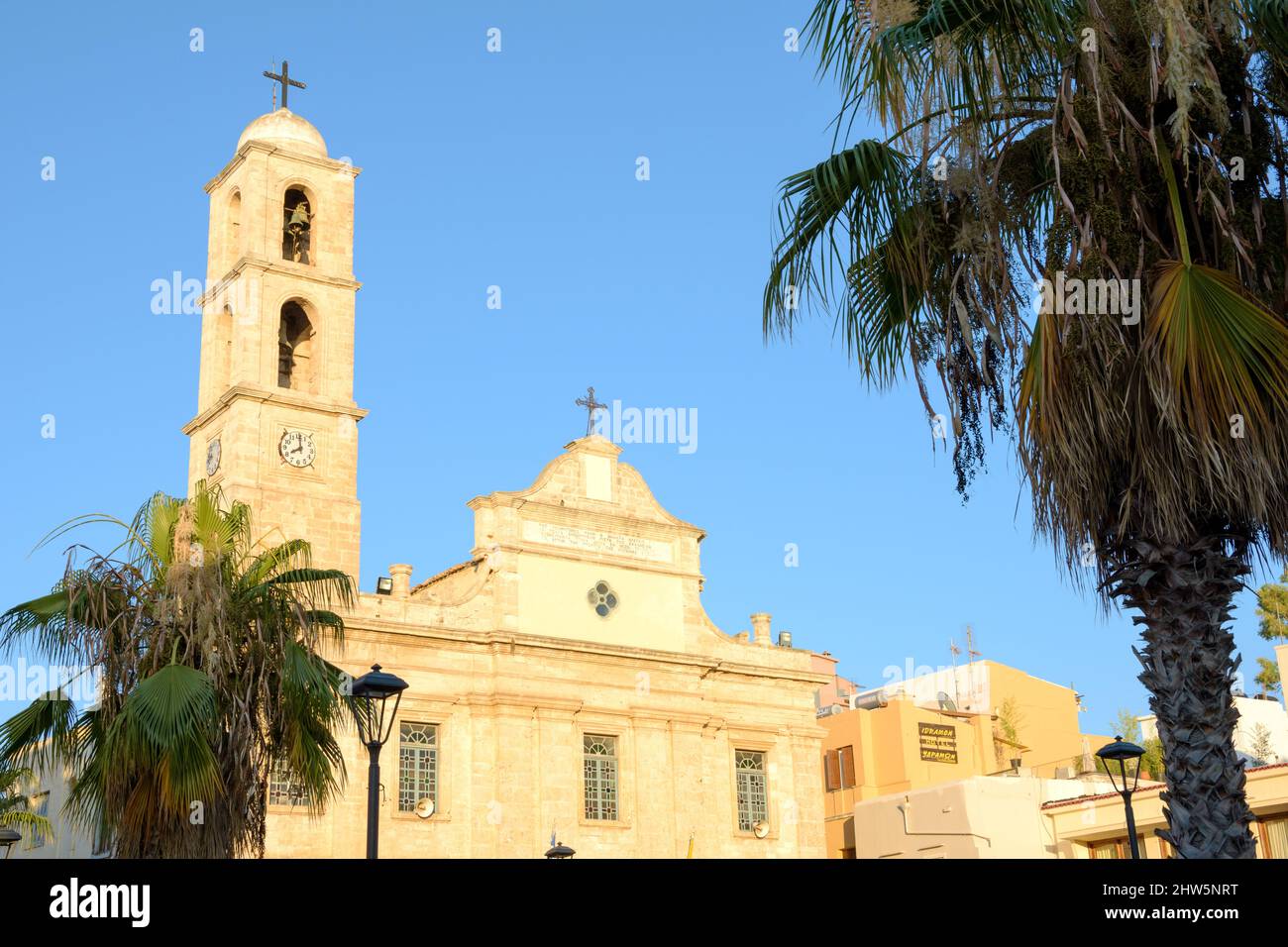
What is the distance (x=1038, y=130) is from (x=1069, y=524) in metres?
2.74

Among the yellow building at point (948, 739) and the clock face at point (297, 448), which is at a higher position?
the clock face at point (297, 448)

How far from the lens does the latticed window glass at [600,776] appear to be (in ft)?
116

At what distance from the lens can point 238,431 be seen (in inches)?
1375

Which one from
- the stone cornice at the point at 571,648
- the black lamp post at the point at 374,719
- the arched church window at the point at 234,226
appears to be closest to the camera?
the black lamp post at the point at 374,719

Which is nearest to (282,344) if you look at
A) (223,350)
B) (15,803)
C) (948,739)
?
(223,350)

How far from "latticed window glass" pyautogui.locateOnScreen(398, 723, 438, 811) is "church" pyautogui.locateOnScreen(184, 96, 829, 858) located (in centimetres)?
5

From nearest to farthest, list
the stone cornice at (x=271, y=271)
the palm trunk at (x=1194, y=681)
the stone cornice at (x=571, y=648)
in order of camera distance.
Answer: the palm trunk at (x=1194, y=681)
the stone cornice at (x=571, y=648)
the stone cornice at (x=271, y=271)

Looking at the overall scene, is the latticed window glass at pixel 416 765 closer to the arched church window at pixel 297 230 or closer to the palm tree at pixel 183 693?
the arched church window at pixel 297 230

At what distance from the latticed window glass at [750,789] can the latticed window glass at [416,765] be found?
26.1 feet

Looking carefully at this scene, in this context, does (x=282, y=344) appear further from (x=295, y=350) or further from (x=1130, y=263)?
(x=1130, y=263)

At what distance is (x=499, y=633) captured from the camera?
34844 millimetres

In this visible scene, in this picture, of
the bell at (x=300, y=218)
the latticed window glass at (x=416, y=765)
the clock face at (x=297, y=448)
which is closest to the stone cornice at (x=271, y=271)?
the bell at (x=300, y=218)
